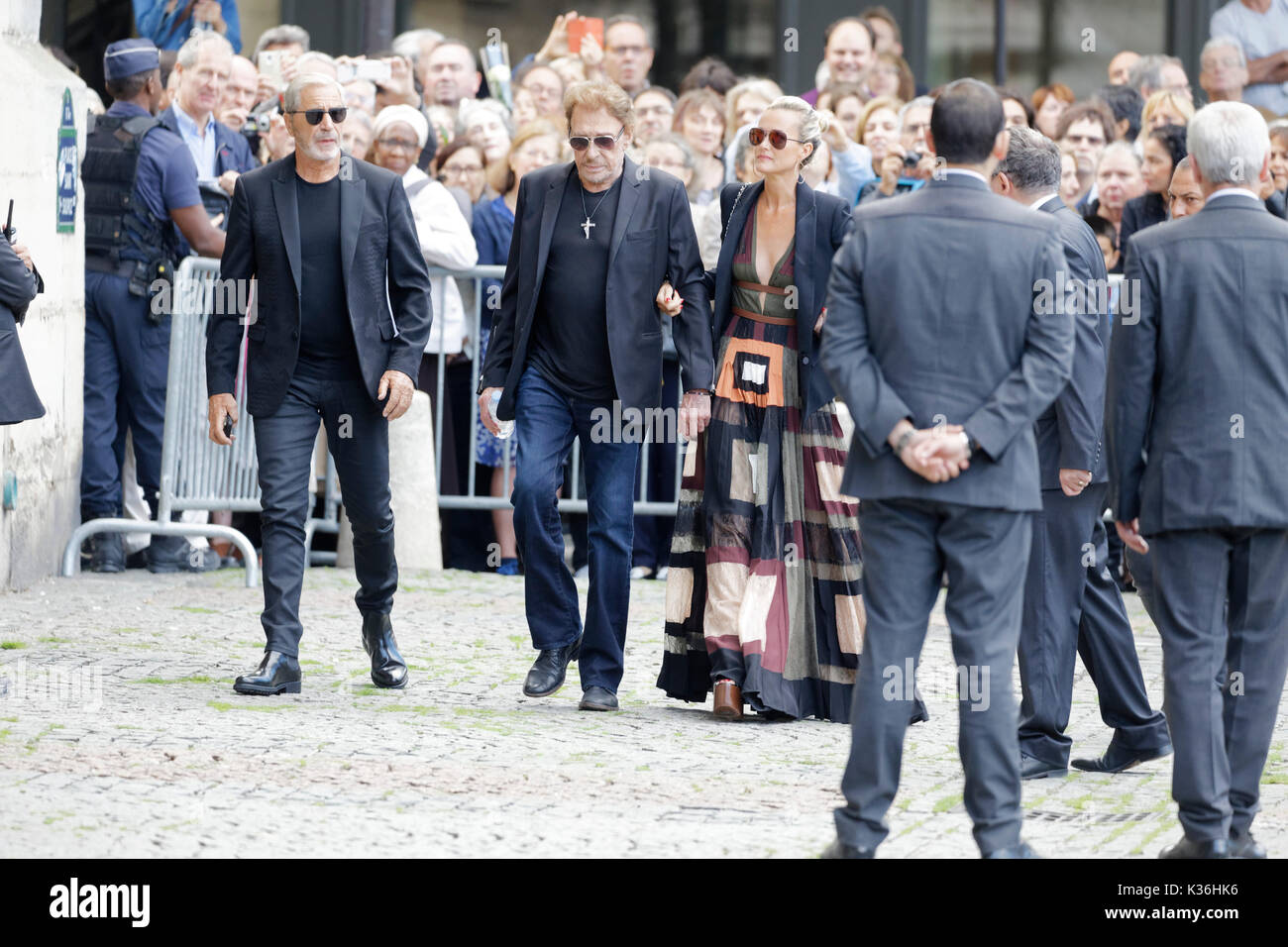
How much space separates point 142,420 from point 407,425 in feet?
4.54

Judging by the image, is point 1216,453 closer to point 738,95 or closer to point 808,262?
point 808,262

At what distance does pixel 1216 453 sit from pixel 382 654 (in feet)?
11.8

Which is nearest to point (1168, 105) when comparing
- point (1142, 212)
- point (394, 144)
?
point (1142, 212)

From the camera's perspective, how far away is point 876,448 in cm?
525

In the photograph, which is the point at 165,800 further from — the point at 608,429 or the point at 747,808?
the point at 608,429

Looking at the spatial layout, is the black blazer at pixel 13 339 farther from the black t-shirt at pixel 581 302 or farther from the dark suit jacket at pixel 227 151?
the dark suit jacket at pixel 227 151

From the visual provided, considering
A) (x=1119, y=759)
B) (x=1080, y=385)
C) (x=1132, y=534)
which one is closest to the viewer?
(x=1132, y=534)

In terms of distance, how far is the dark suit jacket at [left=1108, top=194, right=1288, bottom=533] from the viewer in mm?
5551

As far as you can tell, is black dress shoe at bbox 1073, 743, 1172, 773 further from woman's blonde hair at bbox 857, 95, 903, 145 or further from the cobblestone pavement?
woman's blonde hair at bbox 857, 95, 903, 145

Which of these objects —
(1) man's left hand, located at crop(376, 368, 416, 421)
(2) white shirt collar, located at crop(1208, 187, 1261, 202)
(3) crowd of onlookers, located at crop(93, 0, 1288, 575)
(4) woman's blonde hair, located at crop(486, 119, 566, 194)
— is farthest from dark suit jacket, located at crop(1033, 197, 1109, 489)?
(4) woman's blonde hair, located at crop(486, 119, 566, 194)

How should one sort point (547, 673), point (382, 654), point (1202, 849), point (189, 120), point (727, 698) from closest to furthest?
1. point (1202, 849)
2. point (727, 698)
3. point (547, 673)
4. point (382, 654)
5. point (189, 120)

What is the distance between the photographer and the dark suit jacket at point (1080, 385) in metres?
6.59

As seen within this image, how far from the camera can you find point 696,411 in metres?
7.56
